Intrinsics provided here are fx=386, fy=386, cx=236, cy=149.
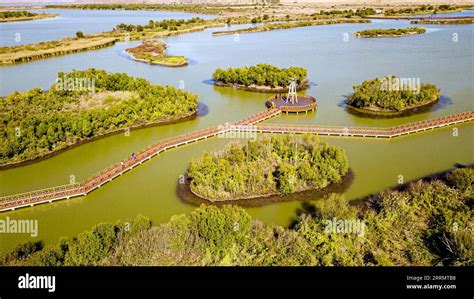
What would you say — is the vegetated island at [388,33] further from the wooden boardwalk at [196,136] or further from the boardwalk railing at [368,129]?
the boardwalk railing at [368,129]

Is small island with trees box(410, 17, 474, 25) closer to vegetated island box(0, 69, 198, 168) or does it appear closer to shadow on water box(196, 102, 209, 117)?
shadow on water box(196, 102, 209, 117)

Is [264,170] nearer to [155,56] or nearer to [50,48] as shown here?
[155,56]

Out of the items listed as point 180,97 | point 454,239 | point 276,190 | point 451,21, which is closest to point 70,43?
point 180,97

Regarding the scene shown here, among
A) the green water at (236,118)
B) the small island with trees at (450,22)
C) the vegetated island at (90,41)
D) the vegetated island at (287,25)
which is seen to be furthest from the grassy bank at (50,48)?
the small island with trees at (450,22)

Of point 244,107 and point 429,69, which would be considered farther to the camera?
point 429,69

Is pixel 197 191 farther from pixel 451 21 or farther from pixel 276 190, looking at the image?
pixel 451 21

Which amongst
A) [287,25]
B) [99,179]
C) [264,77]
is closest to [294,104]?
[264,77]
